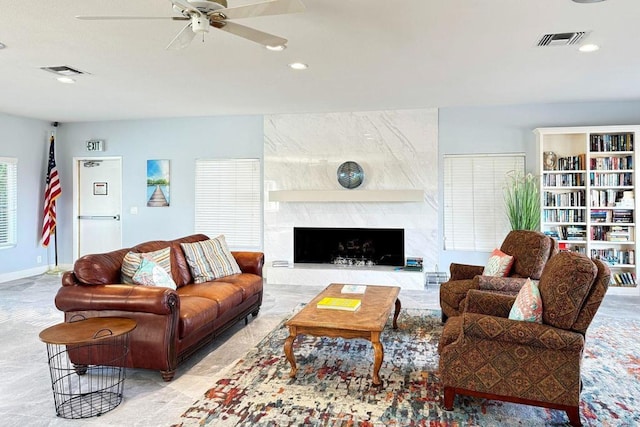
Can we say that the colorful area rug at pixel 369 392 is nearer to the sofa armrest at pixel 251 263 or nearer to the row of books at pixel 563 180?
the sofa armrest at pixel 251 263

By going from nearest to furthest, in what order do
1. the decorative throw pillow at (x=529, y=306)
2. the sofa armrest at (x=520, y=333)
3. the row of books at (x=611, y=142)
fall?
the sofa armrest at (x=520, y=333) → the decorative throw pillow at (x=529, y=306) → the row of books at (x=611, y=142)

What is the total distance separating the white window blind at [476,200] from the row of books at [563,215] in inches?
19.7

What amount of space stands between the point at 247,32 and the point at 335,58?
4.93 ft

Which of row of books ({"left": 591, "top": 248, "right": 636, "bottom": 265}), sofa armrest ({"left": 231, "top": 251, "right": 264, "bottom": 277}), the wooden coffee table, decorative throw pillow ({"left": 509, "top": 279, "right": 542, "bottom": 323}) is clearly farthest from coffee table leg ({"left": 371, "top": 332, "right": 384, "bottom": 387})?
row of books ({"left": 591, "top": 248, "right": 636, "bottom": 265})

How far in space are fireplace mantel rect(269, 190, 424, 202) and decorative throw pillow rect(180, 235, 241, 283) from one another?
1979mm

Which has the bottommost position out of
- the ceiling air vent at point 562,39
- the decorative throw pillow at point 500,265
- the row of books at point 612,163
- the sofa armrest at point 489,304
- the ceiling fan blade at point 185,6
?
the sofa armrest at point 489,304

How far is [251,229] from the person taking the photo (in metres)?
7.13

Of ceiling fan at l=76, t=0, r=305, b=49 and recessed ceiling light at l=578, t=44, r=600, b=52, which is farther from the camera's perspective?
recessed ceiling light at l=578, t=44, r=600, b=52

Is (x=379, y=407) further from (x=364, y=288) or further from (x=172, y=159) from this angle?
(x=172, y=159)

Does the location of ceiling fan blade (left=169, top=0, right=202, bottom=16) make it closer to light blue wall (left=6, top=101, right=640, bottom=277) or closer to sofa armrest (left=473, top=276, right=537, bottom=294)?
sofa armrest (left=473, top=276, right=537, bottom=294)

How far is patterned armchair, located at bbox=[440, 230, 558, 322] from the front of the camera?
3717 millimetres

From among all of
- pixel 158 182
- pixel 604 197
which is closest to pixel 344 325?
pixel 604 197

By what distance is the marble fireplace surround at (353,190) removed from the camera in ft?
21.0

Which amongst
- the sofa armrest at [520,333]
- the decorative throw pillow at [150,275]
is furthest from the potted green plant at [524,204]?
the decorative throw pillow at [150,275]
